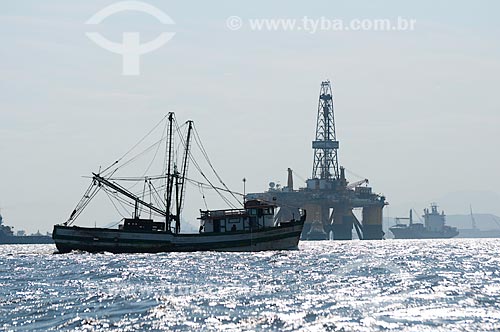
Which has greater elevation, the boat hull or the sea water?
the boat hull

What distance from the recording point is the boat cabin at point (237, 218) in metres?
98.9

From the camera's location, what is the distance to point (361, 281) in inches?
2169

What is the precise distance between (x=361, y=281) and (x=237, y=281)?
7.77 m

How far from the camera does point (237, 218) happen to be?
99000mm

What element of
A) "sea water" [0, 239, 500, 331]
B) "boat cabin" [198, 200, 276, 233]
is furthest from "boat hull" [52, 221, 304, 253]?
"sea water" [0, 239, 500, 331]

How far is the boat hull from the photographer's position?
9550cm

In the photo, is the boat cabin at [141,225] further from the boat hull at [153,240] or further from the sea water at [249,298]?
the sea water at [249,298]

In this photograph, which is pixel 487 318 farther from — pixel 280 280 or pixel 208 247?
pixel 208 247

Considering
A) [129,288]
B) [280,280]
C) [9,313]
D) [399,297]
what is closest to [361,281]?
[280,280]

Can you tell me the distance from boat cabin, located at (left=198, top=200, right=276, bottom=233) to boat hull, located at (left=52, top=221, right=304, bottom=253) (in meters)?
1.19

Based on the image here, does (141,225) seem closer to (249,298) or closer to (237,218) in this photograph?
(237,218)

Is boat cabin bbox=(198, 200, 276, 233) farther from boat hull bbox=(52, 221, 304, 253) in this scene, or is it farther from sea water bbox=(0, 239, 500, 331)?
sea water bbox=(0, 239, 500, 331)

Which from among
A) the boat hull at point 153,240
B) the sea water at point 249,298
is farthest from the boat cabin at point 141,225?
the sea water at point 249,298

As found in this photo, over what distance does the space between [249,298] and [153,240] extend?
52.9 m
